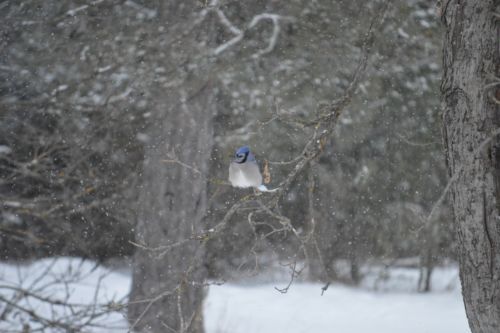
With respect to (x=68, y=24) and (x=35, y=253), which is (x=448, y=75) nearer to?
(x=68, y=24)

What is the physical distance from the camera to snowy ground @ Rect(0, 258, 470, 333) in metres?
9.34

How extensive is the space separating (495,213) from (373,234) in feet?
24.7

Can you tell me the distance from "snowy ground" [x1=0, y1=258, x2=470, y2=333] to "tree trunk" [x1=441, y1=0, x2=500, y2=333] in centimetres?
565

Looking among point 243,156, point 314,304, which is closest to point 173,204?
point 243,156

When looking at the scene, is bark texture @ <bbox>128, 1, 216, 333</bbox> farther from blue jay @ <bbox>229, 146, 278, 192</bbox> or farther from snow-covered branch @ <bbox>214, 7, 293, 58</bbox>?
blue jay @ <bbox>229, 146, 278, 192</bbox>

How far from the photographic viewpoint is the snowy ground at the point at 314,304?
9.34m

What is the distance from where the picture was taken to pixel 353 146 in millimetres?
9742

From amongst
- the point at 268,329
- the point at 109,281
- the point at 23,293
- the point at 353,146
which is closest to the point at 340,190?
the point at 353,146

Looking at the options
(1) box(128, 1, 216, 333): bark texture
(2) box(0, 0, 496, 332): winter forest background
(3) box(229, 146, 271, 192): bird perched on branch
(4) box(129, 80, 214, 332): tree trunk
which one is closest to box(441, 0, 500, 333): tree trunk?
(3) box(229, 146, 271, 192): bird perched on branch

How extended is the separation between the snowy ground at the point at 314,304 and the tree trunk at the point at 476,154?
18.5ft

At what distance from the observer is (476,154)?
3.00 metres

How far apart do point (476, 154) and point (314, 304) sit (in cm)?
778

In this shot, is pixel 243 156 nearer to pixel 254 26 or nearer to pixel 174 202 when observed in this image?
pixel 254 26

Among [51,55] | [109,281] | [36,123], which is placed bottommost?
[109,281]
